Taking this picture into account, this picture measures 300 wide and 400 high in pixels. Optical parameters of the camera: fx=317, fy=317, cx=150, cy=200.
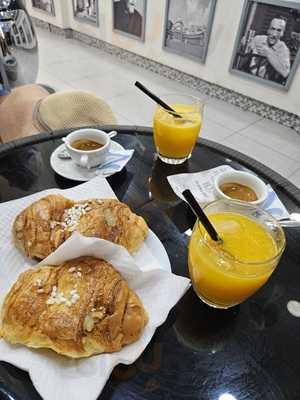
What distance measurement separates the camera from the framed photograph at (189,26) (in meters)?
2.97

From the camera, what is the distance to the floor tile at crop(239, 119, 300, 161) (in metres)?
2.56

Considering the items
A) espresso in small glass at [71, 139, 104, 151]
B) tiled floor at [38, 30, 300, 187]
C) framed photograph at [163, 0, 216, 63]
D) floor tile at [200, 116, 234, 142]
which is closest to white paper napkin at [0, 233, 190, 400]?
espresso in small glass at [71, 139, 104, 151]

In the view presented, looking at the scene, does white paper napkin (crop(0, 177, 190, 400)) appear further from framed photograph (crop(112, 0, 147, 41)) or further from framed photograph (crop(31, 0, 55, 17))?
framed photograph (crop(31, 0, 55, 17))

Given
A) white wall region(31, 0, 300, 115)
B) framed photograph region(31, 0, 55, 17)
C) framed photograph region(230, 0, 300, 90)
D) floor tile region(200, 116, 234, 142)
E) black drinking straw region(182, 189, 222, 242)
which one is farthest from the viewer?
framed photograph region(31, 0, 55, 17)

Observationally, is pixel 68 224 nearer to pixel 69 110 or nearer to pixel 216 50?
pixel 69 110

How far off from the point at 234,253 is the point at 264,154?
2.05m

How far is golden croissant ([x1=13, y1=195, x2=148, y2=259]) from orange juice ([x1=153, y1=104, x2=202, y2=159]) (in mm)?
348

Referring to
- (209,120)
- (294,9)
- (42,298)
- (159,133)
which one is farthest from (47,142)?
(294,9)

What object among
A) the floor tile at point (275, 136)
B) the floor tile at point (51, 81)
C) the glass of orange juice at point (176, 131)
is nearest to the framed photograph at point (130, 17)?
the floor tile at point (51, 81)

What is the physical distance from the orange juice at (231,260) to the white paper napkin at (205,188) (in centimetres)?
19

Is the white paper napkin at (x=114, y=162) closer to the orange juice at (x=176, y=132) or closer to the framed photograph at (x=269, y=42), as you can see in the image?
the orange juice at (x=176, y=132)

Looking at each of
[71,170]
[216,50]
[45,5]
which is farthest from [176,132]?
[45,5]

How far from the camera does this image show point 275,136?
8.96 feet

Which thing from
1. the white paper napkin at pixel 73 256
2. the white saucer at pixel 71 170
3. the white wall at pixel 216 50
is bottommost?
the white wall at pixel 216 50
